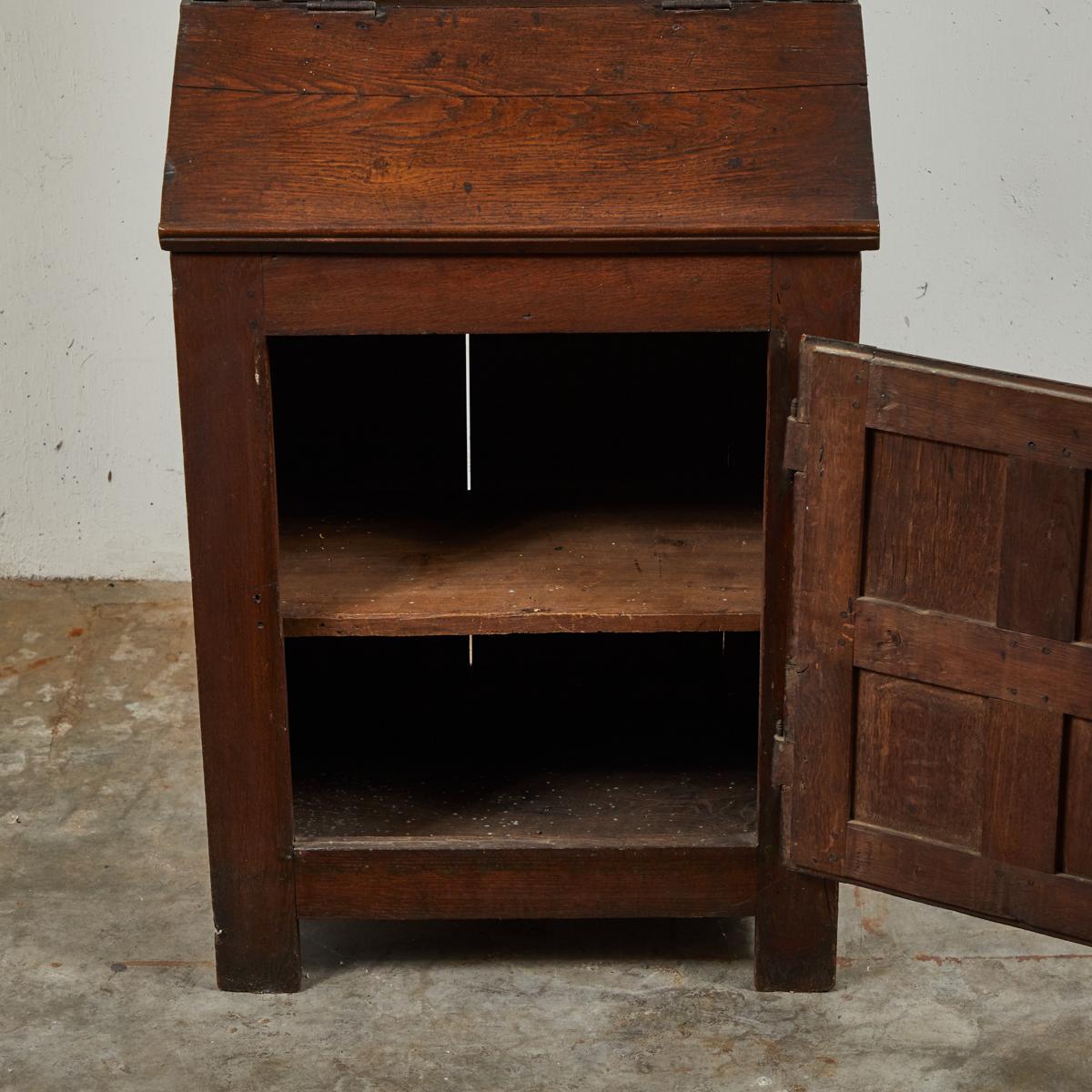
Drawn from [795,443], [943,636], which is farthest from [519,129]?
[943,636]

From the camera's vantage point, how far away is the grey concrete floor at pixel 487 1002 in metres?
2.80

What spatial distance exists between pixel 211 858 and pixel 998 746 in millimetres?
1286

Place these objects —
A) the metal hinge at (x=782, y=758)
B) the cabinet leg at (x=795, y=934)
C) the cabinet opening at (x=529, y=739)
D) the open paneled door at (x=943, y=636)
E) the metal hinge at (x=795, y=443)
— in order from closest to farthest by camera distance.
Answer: the open paneled door at (x=943, y=636) < the metal hinge at (x=795, y=443) < the metal hinge at (x=782, y=758) < the cabinet leg at (x=795, y=934) < the cabinet opening at (x=529, y=739)

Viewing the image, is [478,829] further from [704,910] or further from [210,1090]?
[210,1090]

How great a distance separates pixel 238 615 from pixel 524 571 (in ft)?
1.71

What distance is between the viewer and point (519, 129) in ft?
8.71

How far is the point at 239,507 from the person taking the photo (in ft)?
9.02

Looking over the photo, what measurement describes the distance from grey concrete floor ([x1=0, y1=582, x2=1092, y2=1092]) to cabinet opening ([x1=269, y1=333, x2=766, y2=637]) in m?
0.71

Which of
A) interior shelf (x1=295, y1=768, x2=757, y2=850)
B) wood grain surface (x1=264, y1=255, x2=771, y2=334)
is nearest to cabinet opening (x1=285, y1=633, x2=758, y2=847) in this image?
interior shelf (x1=295, y1=768, x2=757, y2=850)

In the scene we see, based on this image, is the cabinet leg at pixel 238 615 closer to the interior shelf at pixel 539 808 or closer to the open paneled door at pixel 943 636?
the interior shelf at pixel 539 808

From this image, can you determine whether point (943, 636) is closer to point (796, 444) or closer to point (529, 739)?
point (796, 444)

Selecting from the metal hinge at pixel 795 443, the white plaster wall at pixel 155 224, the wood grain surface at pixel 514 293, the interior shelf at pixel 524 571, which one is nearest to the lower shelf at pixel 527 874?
the interior shelf at pixel 524 571

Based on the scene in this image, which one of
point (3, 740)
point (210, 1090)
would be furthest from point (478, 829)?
point (3, 740)

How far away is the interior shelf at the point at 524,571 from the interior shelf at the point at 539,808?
381 mm
